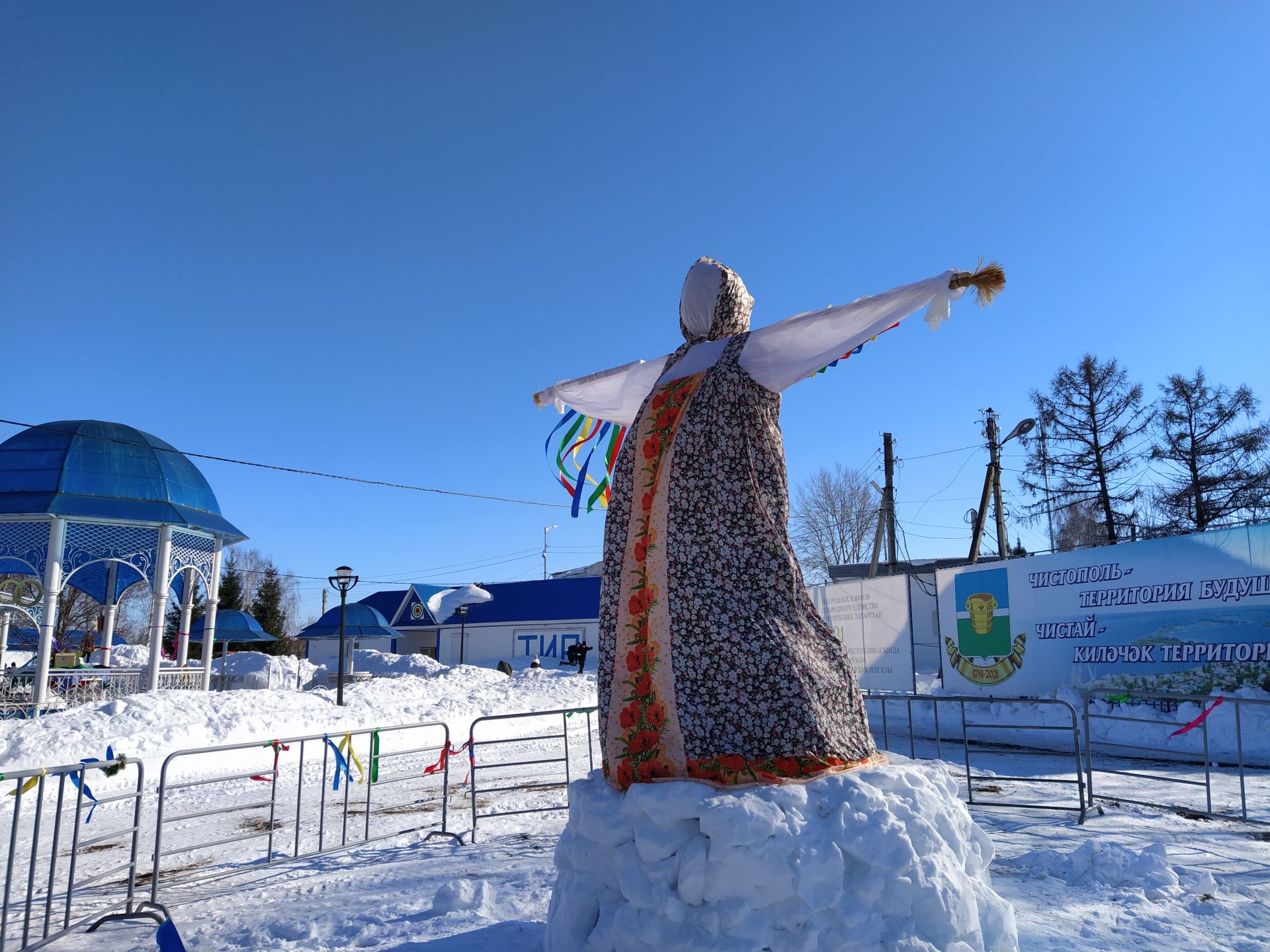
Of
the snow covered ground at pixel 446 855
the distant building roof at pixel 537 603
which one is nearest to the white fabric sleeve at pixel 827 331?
the snow covered ground at pixel 446 855

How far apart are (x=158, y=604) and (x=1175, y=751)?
47.4 feet

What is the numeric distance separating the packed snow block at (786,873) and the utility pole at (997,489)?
77.4ft

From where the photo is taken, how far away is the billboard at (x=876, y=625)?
54.0 feet

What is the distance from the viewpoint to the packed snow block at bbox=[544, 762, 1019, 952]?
2.58 m

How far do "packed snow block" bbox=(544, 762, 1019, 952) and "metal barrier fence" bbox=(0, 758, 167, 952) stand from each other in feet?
7.91

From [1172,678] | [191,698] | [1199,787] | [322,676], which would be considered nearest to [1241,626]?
[1172,678]

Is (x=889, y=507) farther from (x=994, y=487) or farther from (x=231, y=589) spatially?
(x=231, y=589)

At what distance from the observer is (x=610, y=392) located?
14.7ft

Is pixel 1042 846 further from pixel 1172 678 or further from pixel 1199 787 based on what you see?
pixel 1172 678

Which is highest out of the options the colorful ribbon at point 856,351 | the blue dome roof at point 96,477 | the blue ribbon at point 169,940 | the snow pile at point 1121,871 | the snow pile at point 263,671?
the blue dome roof at point 96,477

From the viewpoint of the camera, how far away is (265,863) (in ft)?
19.6

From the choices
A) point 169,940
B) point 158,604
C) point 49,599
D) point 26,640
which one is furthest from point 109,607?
point 169,940

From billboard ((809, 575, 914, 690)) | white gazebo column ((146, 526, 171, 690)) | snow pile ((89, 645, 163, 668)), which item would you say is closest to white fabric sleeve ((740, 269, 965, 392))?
white gazebo column ((146, 526, 171, 690))

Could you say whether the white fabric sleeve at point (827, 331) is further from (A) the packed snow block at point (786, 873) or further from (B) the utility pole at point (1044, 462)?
(B) the utility pole at point (1044, 462)
